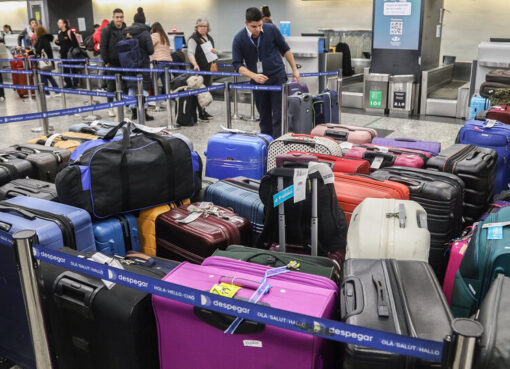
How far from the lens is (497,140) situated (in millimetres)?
4266

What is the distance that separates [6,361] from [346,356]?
1.80 metres

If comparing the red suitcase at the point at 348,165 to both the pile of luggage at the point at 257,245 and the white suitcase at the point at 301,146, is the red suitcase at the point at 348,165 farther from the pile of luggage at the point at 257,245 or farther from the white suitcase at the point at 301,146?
the white suitcase at the point at 301,146

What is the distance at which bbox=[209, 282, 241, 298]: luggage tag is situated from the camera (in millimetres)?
1852

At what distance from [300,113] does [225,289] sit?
160 inches

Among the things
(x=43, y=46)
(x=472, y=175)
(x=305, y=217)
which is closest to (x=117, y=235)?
(x=305, y=217)

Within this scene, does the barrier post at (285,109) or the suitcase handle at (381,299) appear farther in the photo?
the barrier post at (285,109)

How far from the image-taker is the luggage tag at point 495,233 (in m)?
2.20

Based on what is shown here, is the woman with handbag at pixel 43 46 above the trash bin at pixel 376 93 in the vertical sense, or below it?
above

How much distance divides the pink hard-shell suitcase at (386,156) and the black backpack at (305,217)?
3.10ft

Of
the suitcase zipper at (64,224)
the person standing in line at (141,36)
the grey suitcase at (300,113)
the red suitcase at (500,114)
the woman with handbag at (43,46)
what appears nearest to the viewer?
the suitcase zipper at (64,224)

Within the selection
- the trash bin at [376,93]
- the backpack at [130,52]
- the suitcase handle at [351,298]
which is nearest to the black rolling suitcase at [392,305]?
the suitcase handle at [351,298]

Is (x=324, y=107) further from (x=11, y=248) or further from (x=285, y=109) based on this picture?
(x=11, y=248)

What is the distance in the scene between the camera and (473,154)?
3.68m

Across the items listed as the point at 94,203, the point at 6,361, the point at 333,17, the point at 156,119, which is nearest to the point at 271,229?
the point at 94,203
